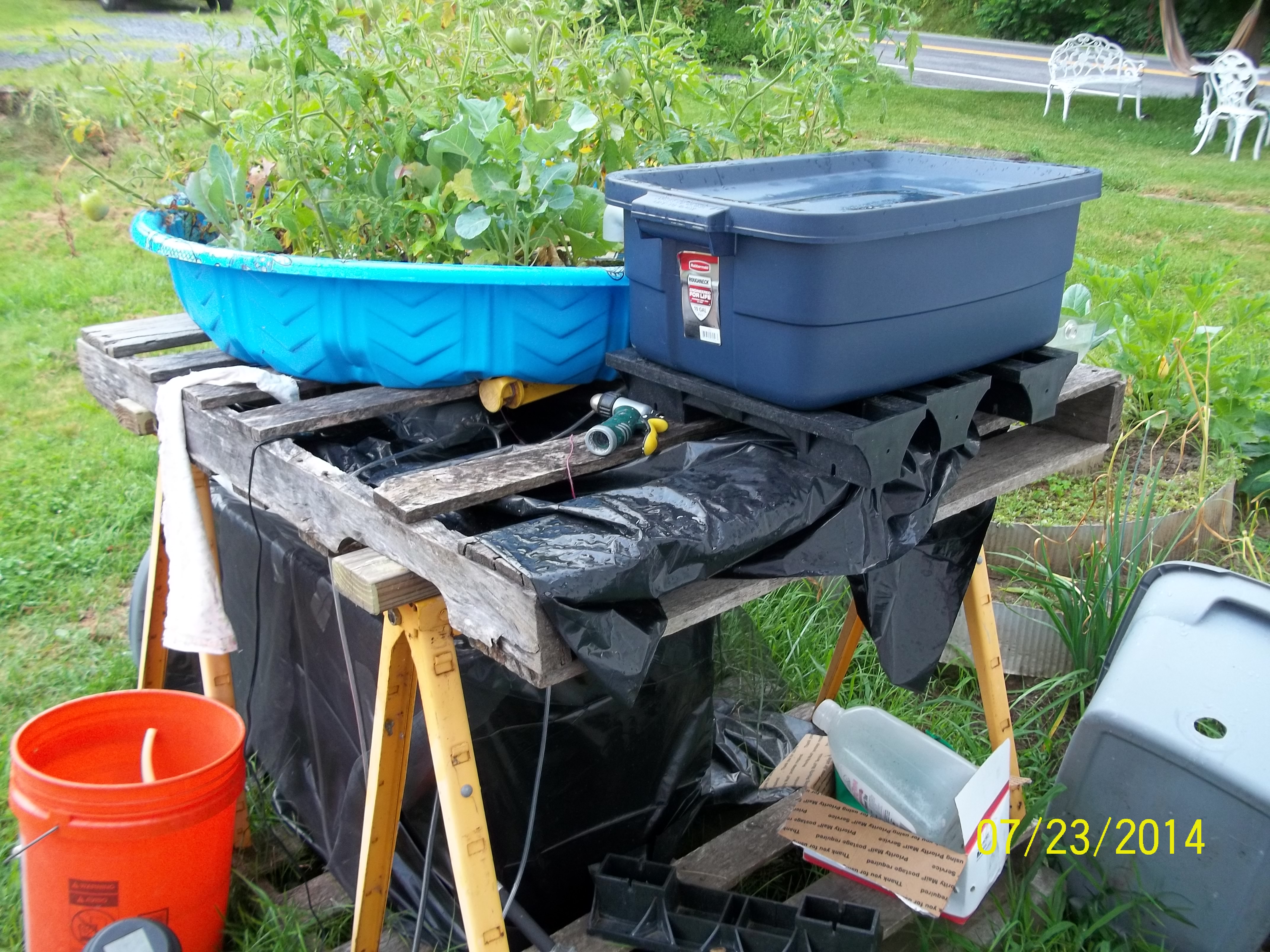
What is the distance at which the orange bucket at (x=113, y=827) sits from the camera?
1529 mm

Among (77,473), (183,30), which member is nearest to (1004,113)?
(183,30)

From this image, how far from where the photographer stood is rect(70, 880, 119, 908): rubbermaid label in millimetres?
1555

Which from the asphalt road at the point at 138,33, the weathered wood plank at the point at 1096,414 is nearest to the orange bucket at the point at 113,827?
the weathered wood plank at the point at 1096,414

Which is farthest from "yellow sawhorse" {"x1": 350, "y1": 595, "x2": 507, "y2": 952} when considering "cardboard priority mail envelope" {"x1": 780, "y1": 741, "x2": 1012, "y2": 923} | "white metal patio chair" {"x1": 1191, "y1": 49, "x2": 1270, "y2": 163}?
"white metal patio chair" {"x1": 1191, "y1": 49, "x2": 1270, "y2": 163}

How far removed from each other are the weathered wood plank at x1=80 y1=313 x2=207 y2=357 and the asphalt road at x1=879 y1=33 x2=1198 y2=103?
11420 mm

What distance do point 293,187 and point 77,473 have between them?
227 centimetres

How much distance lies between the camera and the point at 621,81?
5.50 feet

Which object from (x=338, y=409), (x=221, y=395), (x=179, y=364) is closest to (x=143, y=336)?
(x=179, y=364)

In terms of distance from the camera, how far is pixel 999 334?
1408mm

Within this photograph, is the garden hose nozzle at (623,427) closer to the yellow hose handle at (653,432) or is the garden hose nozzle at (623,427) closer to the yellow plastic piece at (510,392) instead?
the yellow hose handle at (653,432)

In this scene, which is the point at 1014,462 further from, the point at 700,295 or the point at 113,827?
the point at 113,827

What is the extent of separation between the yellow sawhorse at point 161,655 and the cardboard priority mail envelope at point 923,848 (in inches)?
40.2

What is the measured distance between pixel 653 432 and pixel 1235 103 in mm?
10782

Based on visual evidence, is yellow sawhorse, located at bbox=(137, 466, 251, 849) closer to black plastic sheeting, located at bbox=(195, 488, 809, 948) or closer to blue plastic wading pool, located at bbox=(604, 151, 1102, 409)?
black plastic sheeting, located at bbox=(195, 488, 809, 948)
